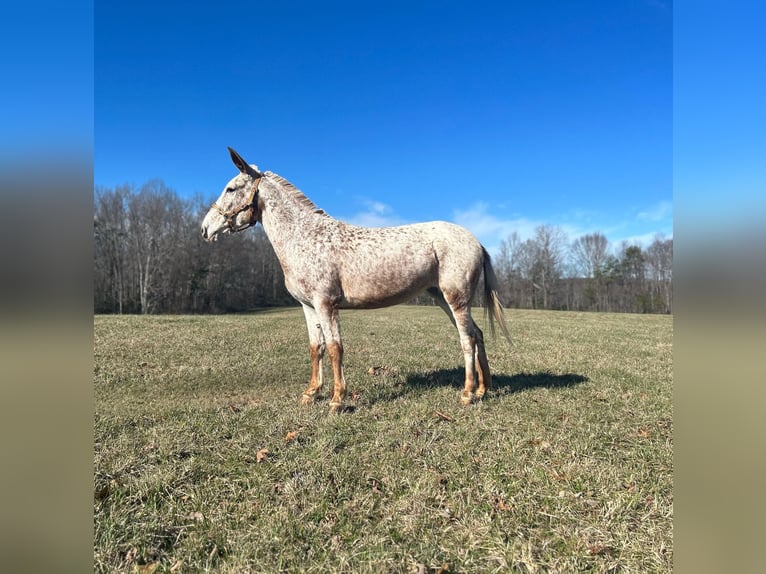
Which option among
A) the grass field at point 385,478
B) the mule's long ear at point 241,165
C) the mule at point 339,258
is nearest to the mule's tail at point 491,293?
the mule at point 339,258

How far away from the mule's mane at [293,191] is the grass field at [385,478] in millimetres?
2862

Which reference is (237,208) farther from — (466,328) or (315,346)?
(466,328)

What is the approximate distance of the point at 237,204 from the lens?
5.34 metres

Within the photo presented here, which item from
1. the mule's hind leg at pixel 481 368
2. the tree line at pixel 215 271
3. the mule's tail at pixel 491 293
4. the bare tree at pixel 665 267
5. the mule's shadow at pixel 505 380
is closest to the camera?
the bare tree at pixel 665 267

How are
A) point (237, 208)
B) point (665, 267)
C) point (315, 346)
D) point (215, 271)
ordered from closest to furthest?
point (665, 267) → point (237, 208) → point (315, 346) → point (215, 271)

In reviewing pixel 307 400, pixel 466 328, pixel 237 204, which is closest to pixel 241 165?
pixel 237 204

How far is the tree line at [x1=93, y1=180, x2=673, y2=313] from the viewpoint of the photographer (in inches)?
1364

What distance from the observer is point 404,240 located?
16.7 feet

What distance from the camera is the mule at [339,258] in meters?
4.99

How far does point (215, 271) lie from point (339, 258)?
41.7m

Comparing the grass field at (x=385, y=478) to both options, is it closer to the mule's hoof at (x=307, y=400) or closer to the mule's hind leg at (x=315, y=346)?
the mule's hoof at (x=307, y=400)
